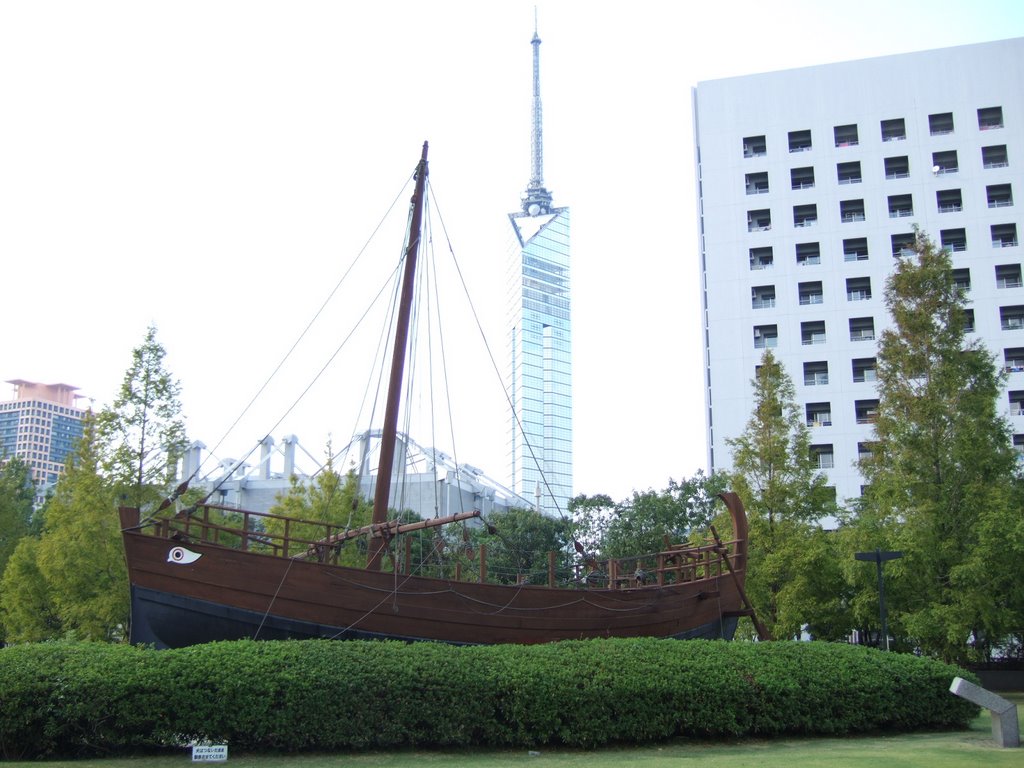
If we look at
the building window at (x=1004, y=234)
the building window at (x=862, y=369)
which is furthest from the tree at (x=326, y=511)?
the building window at (x=1004, y=234)

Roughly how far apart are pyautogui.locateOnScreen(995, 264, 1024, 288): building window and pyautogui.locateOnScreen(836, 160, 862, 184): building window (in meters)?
8.88

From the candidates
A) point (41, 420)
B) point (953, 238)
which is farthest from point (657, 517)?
point (41, 420)

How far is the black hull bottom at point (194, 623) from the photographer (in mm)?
14430

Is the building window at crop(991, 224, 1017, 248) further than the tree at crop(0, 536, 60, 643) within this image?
Yes

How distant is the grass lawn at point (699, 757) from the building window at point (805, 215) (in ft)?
139

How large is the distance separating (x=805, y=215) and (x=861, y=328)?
288 inches

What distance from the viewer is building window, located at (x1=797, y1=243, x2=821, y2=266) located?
50.8 metres

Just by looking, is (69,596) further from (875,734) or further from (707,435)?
(707,435)

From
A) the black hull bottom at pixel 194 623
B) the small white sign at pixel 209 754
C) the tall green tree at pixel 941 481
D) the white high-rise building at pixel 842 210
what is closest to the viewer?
the small white sign at pixel 209 754

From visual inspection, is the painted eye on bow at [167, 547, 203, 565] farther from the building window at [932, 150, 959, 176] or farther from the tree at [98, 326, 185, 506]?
the building window at [932, 150, 959, 176]

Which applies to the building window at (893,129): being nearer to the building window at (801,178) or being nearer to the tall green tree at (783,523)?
the building window at (801,178)

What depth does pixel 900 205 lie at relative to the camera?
50.4 meters

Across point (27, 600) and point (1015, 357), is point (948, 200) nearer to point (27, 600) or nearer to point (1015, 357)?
point (1015, 357)

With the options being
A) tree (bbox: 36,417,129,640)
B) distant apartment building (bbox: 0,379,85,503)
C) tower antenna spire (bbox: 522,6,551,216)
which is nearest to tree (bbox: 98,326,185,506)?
tree (bbox: 36,417,129,640)
